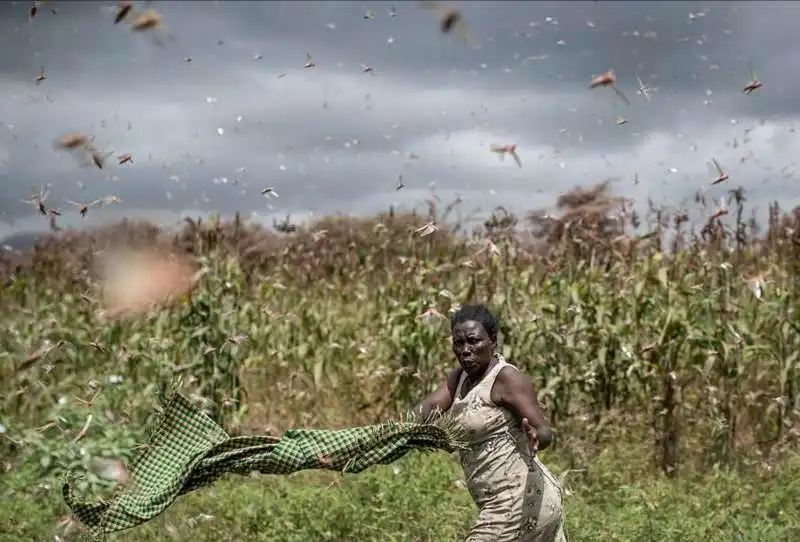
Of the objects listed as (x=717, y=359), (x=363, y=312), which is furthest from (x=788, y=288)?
(x=363, y=312)

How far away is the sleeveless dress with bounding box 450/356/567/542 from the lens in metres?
4.19

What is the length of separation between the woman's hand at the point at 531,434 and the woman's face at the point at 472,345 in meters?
0.30

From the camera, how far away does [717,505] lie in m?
6.16

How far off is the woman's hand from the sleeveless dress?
0.13 metres

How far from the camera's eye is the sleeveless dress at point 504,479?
4191 millimetres

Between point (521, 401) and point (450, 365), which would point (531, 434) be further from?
point (450, 365)

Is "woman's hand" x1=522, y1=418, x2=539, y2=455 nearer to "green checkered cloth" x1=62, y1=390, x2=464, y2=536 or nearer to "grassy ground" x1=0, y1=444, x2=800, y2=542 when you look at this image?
"green checkered cloth" x1=62, y1=390, x2=464, y2=536

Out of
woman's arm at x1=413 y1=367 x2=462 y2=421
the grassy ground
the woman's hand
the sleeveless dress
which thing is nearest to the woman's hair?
the sleeveless dress

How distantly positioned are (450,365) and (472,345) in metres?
3.71

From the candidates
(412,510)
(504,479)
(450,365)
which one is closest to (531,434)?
(504,479)

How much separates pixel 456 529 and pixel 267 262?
5.20 m

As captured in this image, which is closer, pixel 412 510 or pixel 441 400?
pixel 441 400

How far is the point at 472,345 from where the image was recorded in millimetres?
4203

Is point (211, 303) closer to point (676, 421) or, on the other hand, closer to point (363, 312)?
point (363, 312)
